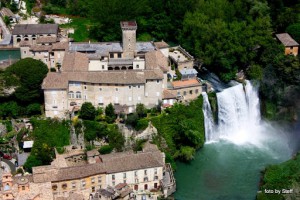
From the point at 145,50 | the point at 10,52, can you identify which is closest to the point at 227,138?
the point at 145,50

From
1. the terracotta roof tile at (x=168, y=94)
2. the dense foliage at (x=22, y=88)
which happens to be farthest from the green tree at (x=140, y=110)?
the dense foliage at (x=22, y=88)

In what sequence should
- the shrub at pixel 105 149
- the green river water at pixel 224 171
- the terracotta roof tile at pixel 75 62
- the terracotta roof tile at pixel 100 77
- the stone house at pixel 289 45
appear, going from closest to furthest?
the green river water at pixel 224 171
the shrub at pixel 105 149
the terracotta roof tile at pixel 100 77
the terracotta roof tile at pixel 75 62
the stone house at pixel 289 45

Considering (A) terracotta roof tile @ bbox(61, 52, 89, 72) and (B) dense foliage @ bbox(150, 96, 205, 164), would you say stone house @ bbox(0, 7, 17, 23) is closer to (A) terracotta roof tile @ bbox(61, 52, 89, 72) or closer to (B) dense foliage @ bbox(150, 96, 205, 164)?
(A) terracotta roof tile @ bbox(61, 52, 89, 72)

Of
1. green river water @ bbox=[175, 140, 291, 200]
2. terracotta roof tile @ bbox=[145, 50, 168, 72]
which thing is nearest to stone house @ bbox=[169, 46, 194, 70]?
terracotta roof tile @ bbox=[145, 50, 168, 72]

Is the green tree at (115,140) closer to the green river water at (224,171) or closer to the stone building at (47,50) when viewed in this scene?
the green river water at (224,171)

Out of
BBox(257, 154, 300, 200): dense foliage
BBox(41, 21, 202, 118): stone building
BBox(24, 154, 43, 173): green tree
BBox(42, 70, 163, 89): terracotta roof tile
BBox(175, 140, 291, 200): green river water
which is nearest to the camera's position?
BBox(257, 154, 300, 200): dense foliage

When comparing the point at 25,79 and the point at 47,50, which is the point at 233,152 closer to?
the point at 25,79

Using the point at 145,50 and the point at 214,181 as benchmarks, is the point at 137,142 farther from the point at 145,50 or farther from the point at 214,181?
the point at 145,50
